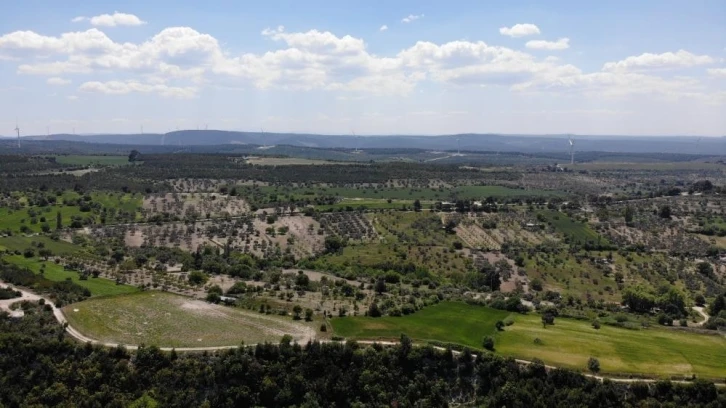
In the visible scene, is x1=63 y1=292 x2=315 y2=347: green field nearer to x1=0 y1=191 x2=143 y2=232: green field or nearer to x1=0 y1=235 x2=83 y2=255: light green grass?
x1=0 y1=235 x2=83 y2=255: light green grass

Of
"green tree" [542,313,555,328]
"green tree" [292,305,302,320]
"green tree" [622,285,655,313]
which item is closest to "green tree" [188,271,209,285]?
"green tree" [292,305,302,320]

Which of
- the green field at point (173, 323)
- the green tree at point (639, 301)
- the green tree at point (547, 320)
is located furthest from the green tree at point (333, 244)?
the green tree at point (639, 301)

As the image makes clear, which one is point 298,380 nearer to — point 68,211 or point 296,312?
point 296,312

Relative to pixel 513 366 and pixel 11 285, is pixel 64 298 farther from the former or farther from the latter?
pixel 513 366

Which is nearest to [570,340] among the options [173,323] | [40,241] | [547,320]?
[547,320]

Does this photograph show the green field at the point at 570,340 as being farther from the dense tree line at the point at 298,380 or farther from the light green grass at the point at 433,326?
the dense tree line at the point at 298,380
